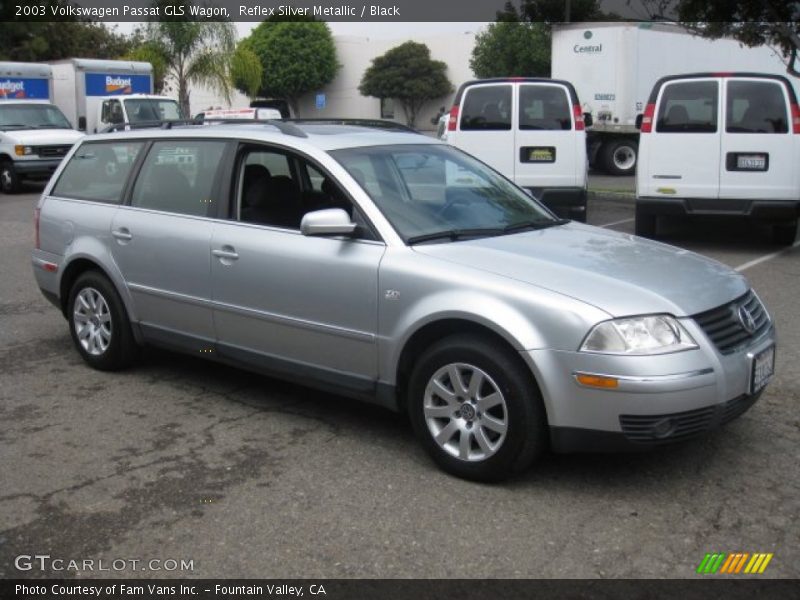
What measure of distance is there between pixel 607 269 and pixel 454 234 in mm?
851

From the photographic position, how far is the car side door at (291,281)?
15.7ft

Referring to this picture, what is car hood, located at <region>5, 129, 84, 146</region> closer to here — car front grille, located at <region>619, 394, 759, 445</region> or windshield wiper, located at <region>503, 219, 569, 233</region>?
windshield wiper, located at <region>503, 219, 569, 233</region>

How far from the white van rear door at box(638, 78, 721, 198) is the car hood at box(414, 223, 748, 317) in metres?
6.21

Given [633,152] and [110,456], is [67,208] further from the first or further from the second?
[633,152]

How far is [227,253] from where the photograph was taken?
536 centimetres

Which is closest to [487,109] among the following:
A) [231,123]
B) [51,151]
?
[231,123]

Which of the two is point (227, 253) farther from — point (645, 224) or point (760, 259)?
point (645, 224)

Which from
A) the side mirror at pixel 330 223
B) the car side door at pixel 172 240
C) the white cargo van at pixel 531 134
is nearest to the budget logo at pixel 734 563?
the side mirror at pixel 330 223

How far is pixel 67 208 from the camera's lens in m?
6.51

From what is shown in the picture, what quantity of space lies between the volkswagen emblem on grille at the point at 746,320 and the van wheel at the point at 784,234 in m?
7.33

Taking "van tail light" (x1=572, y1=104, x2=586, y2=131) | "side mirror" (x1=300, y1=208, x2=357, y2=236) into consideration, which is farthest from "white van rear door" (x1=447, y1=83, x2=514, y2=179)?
"side mirror" (x1=300, y1=208, x2=357, y2=236)

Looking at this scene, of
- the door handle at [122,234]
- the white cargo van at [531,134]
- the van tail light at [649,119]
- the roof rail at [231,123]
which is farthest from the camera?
the white cargo van at [531,134]

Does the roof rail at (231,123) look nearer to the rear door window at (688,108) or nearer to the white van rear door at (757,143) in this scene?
the rear door window at (688,108)

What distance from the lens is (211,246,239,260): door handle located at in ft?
17.5
